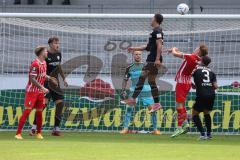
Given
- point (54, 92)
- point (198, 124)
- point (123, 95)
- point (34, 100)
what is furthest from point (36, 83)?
point (198, 124)

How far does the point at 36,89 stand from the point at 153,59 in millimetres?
2362

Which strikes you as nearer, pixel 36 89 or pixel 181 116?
pixel 36 89

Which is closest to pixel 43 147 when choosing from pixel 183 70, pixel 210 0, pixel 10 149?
pixel 10 149

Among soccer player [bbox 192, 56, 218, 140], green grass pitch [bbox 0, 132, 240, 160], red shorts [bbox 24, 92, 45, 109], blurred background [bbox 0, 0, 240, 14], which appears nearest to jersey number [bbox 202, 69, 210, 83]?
soccer player [bbox 192, 56, 218, 140]

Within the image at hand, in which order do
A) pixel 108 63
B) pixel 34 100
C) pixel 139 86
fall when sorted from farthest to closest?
1. pixel 108 63
2. pixel 139 86
3. pixel 34 100

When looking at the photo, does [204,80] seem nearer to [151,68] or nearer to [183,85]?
[183,85]

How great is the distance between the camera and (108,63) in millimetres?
15141

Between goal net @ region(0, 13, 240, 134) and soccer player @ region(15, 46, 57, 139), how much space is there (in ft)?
6.35

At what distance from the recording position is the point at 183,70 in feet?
45.3

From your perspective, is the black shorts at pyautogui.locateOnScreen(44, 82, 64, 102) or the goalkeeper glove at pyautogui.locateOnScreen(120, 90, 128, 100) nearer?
the black shorts at pyautogui.locateOnScreen(44, 82, 64, 102)

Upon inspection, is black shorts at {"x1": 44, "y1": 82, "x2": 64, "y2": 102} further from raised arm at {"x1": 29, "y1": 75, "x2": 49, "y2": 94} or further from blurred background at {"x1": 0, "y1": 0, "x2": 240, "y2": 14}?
blurred background at {"x1": 0, "y1": 0, "x2": 240, "y2": 14}

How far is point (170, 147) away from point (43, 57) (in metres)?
3.60

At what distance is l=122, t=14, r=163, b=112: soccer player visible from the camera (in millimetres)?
13266

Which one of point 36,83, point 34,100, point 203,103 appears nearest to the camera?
point 36,83
